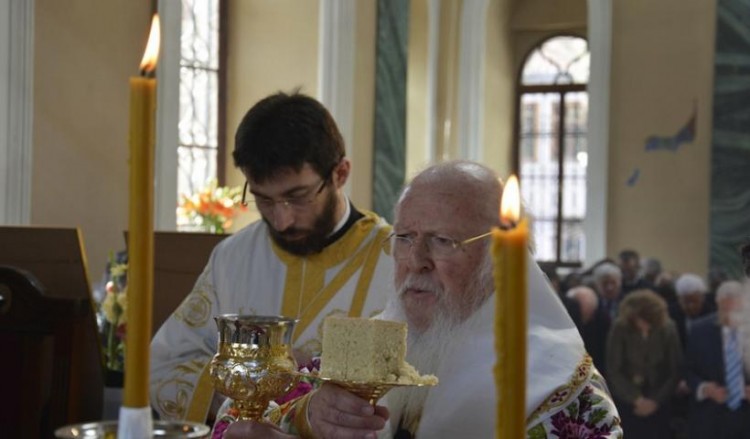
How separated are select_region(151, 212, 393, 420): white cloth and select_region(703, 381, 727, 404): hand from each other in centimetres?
389

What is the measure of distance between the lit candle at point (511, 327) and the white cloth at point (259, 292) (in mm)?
2720

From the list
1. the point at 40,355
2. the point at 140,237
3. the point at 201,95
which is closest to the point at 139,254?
the point at 140,237

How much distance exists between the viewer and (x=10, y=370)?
3619 millimetres

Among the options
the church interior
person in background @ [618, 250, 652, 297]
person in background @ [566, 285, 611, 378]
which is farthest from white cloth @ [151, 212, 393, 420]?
person in background @ [618, 250, 652, 297]

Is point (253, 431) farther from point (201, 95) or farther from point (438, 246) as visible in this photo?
point (201, 95)

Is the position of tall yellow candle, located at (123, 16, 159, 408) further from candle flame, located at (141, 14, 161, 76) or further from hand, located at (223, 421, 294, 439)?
hand, located at (223, 421, 294, 439)

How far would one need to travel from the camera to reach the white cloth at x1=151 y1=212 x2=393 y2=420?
3.56 meters

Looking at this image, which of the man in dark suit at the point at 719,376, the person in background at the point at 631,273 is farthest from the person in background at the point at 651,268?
the man in dark suit at the point at 719,376

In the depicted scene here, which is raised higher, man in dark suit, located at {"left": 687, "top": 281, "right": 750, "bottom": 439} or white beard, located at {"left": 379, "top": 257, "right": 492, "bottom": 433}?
white beard, located at {"left": 379, "top": 257, "right": 492, "bottom": 433}

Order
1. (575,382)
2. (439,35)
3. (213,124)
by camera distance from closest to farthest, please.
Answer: (575,382)
(213,124)
(439,35)

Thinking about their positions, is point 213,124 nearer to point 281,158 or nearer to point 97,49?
point 97,49

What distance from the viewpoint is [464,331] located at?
2564 millimetres

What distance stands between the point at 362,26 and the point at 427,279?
29.7 feet

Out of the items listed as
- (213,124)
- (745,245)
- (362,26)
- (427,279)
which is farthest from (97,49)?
(745,245)
